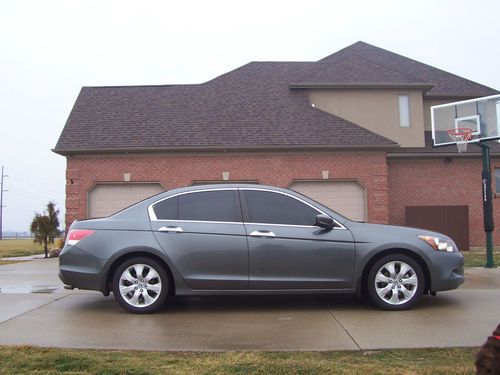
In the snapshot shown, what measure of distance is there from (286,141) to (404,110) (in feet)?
18.9

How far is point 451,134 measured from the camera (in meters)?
14.2

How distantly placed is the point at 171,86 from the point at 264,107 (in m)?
3.99

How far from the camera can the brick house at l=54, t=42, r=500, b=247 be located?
1706 cm

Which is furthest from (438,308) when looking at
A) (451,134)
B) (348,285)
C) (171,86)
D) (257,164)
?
(171,86)

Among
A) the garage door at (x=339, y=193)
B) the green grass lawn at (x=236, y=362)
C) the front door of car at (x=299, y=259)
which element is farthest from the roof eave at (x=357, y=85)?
the green grass lawn at (x=236, y=362)

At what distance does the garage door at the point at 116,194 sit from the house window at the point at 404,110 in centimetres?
943

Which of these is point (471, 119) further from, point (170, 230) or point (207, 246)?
point (170, 230)

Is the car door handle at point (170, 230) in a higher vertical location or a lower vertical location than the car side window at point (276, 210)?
lower

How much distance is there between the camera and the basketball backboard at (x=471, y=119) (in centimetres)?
1277

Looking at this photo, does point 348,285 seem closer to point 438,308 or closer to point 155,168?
point 438,308

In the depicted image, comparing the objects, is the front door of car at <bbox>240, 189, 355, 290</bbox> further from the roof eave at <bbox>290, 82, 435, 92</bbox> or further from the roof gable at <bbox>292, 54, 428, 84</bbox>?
the roof gable at <bbox>292, 54, 428, 84</bbox>

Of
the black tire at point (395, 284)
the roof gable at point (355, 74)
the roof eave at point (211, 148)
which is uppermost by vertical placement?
the roof gable at point (355, 74)

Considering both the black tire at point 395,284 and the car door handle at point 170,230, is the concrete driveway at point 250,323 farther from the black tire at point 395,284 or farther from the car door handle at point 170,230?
the car door handle at point 170,230

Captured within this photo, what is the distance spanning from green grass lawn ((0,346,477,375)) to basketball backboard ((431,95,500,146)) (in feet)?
30.6
